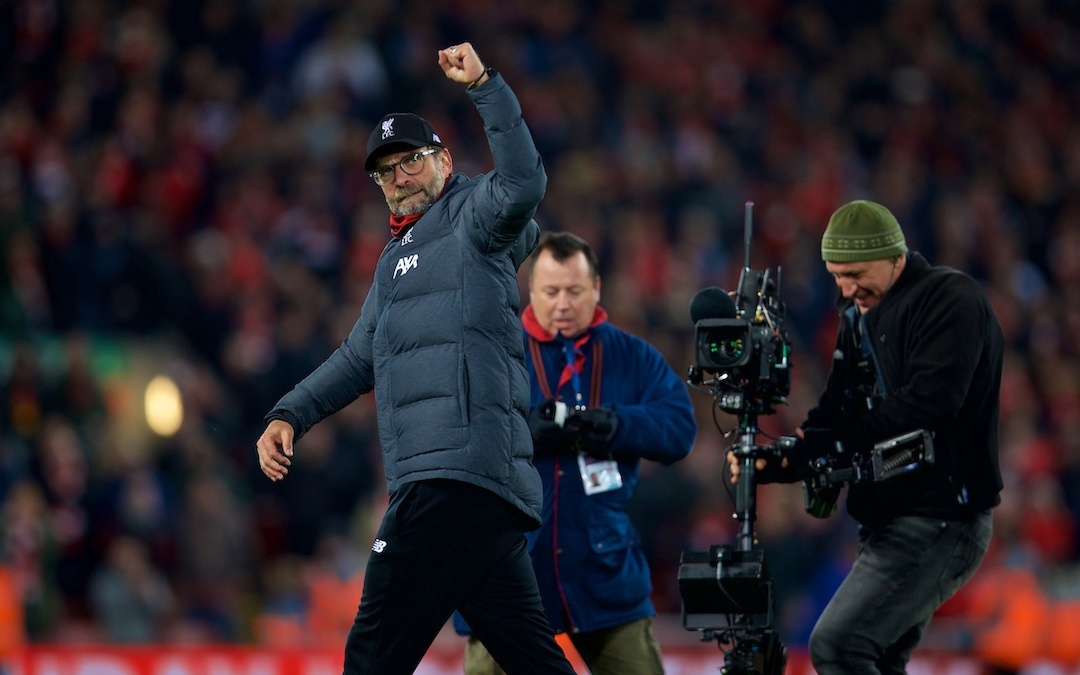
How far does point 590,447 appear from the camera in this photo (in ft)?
→ 19.1

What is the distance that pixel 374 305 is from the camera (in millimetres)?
5188

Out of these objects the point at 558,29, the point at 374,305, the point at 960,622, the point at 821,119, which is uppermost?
the point at 558,29

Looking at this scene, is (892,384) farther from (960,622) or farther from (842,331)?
(960,622)

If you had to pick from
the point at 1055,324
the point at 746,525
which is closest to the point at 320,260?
the point at 1055,324

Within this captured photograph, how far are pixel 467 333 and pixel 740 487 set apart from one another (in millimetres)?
1279

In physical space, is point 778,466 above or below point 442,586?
above

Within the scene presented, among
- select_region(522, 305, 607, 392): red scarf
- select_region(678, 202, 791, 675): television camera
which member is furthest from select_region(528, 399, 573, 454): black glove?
select_region(678, 202, 791, 675): television camera

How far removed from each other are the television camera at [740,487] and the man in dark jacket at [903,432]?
0.46 ft

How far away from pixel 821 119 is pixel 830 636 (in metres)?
10.6

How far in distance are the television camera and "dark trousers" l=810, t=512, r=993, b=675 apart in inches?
8.7

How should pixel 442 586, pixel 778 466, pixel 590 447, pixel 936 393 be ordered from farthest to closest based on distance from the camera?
pixel 590 447 → pixel 778 466 → pixel 936 393 → pixel 442 586

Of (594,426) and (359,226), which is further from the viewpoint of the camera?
(359,226)

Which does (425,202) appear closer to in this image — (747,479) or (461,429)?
(461,429)

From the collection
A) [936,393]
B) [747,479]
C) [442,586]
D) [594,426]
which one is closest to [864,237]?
[936,393]
